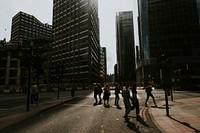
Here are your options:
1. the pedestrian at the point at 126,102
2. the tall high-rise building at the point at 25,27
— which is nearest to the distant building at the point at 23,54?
the tall high-rise building at the point at 25,27

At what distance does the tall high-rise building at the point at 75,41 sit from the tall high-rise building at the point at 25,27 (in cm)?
3054

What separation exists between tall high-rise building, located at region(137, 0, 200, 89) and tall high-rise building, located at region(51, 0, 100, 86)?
102 feet

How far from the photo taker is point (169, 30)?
3349 inches

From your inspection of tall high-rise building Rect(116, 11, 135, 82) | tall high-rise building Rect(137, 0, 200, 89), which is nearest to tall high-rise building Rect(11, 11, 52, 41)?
tall high-rise building Rect(116, 11, 135, 82)

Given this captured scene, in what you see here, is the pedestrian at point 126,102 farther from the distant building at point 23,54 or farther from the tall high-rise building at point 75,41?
the tall high-rise building at point 75,41

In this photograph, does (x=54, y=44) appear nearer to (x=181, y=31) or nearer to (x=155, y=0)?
(x=155, y=0)

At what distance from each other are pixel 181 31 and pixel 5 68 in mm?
82807

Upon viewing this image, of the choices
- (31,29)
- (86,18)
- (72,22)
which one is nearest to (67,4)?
(72,22)

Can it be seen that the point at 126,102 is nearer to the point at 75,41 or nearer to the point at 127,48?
the point at 75,41

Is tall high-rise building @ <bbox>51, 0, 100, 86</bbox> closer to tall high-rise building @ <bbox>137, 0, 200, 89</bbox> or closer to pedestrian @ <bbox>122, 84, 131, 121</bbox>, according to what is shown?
tall high-rise building @ <bbox>137, 0, 200, 89</bbox>

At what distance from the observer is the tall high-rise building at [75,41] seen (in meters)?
102

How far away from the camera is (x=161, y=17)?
86.4 m

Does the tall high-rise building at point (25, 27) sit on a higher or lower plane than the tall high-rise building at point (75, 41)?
higher

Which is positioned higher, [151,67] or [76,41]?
[76,41]
